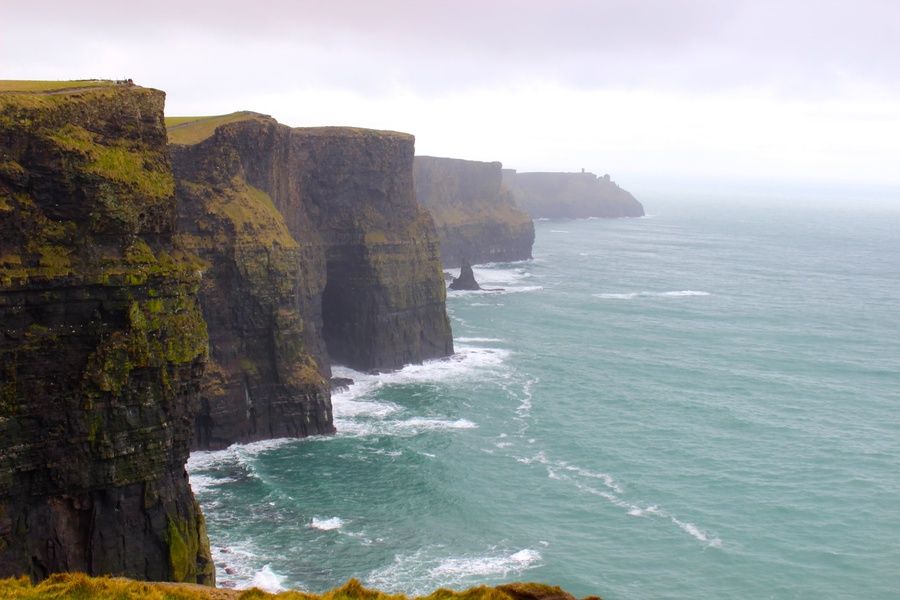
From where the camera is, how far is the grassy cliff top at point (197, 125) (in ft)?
233

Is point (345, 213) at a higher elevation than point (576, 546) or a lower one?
higher

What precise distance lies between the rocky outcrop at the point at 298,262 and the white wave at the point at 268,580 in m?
20.4

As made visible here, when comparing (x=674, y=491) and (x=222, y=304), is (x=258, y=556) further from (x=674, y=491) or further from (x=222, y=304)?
(x=674, y=491)

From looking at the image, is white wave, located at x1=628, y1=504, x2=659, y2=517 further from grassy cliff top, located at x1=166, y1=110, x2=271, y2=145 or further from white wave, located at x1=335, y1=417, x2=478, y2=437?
grassy cliff top, located at x1=166, y1=110, x2=271, y2=145

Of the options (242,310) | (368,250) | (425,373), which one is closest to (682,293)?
(425,373)

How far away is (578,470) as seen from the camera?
67125 millimetres

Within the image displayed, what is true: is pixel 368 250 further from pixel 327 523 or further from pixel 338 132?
pixel 327 523

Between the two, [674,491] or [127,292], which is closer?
[127,292]

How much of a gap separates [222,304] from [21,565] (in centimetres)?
2961

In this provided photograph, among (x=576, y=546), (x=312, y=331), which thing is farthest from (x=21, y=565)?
(x=312, y=331)

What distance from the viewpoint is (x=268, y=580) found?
48.8m

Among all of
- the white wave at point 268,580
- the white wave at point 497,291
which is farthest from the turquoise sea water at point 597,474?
the white wave at point 497,291

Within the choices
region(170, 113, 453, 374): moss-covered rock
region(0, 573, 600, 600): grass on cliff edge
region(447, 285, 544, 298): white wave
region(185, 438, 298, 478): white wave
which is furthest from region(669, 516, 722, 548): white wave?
region(447, 285, 544, 298): white wave

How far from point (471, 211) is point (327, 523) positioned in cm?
12238
